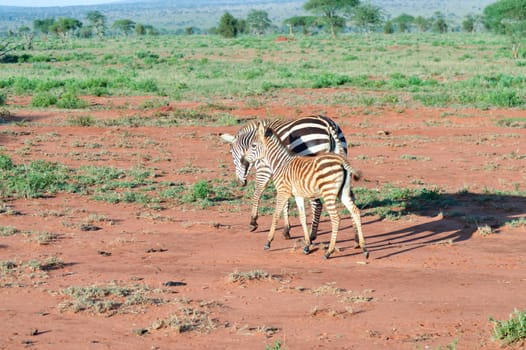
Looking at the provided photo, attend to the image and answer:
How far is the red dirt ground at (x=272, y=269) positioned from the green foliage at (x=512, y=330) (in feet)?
0.48

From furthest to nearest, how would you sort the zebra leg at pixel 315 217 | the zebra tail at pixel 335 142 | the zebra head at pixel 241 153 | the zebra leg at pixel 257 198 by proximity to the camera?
the zebra head at pixel 241 153
the zebra leg at pixel 257 198
the zebra tail at pixel 335 142
the zebra leg at pixel 315 217

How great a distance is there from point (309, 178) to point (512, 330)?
382 cm

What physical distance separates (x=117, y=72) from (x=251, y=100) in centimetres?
1508

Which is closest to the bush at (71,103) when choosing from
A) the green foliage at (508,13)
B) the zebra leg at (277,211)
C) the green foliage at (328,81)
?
the green foliage at (328,81)

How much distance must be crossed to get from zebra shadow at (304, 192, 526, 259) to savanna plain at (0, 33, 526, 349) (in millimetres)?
45

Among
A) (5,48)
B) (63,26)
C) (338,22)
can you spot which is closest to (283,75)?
(5,48)

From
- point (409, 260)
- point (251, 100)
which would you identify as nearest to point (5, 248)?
point (409, 260)

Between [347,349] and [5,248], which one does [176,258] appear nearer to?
[5,248]

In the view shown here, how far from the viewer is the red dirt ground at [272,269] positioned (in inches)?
278

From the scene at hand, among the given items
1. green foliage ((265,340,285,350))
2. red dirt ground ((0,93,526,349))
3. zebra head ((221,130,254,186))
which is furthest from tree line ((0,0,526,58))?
green foliage ((265,340,285,350))

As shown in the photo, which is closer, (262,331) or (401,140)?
(262,331)

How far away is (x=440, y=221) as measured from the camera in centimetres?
1241

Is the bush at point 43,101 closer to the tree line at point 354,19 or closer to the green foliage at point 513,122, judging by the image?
the green foliage at point 513,122

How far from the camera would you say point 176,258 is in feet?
32.7
